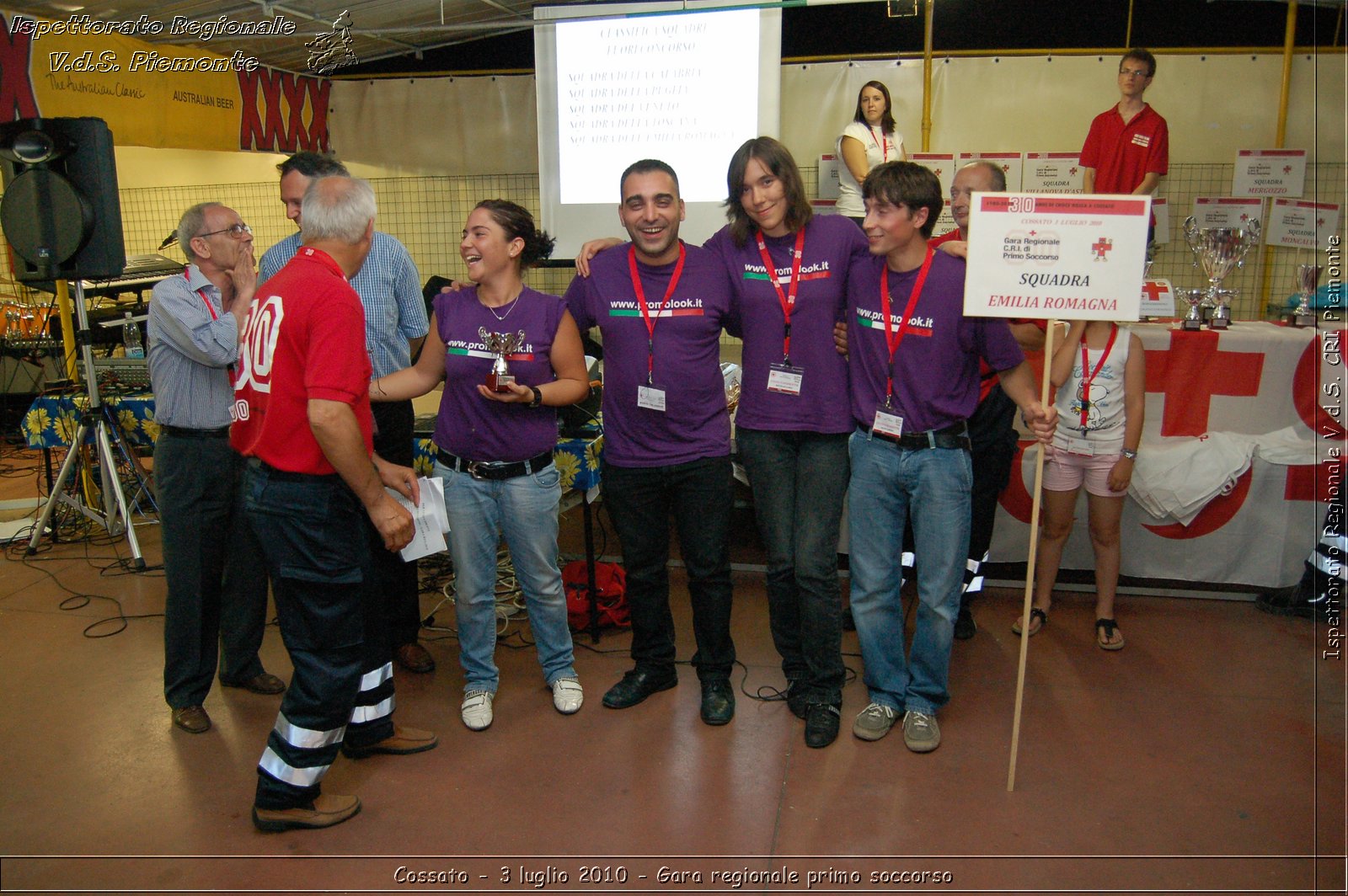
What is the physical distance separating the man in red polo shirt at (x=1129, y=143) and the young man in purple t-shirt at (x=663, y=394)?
3.88 metres

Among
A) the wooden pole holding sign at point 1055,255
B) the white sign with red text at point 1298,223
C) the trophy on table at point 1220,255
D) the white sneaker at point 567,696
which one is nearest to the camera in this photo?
the wooden pole holding sign at point 1055,255

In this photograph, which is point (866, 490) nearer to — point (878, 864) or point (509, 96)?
point (878, 864)

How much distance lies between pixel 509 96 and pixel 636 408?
6.62m

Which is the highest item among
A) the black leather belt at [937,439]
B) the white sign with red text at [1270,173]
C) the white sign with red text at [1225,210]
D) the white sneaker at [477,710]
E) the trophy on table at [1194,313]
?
the white sign with red text at [1270,173]

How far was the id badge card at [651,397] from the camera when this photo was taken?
283 cm

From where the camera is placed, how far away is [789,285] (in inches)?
110

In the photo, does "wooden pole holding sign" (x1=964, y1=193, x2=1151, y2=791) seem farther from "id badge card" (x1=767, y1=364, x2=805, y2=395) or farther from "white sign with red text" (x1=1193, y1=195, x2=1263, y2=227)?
"white sign with red text" (x1=1193, y1=195, x2=1263, y2=227)

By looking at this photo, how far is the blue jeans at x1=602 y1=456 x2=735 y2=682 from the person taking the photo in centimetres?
292

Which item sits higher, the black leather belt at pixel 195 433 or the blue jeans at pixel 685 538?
the black leather belt at pixel 195 433

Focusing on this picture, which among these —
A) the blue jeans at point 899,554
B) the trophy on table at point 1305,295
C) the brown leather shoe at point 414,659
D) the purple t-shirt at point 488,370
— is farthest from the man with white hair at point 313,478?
the trophy on table at point 1305,295

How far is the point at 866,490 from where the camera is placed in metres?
2.83

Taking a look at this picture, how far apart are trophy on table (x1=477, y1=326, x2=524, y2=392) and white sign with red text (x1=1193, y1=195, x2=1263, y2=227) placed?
6.15 meters

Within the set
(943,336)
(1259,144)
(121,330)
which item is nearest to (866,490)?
(943,336)

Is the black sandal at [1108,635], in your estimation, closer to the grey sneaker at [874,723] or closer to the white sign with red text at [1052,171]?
the grey sneaker at [874,723]
